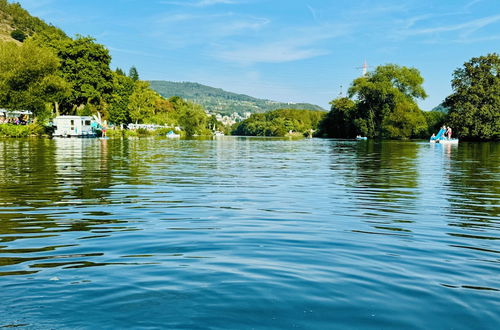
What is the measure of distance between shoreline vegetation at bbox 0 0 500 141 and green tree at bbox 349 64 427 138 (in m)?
0.23

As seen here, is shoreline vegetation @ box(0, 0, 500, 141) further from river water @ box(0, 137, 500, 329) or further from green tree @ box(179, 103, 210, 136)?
river water @ box(0, 137, 500, 329)

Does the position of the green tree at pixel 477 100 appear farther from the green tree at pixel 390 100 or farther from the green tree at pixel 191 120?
the green tree at pixel 191 120

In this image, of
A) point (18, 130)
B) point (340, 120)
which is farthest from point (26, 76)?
point (340, 120)

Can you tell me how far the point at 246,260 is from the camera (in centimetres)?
644

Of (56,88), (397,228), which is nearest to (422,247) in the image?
(397,228)

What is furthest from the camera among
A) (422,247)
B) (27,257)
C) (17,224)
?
(17,224)

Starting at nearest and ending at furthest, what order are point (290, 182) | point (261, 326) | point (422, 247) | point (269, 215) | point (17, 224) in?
point (261, 326), point (422, 247), point (17, 224), point (269, 215), point (290, 182)

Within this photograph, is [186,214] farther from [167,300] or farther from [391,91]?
[391,91]

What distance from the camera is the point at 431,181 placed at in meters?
18.0

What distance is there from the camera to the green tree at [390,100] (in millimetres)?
118312

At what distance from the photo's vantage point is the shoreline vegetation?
6856cm

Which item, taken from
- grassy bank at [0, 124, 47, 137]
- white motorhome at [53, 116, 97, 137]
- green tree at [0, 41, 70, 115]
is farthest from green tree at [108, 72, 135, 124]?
grassy bank at [0, 124, 47, 137]

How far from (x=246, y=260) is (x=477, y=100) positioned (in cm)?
10023

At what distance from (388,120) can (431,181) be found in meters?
107
